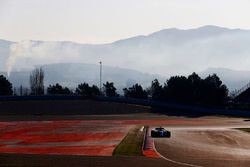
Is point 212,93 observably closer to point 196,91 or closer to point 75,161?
point 196,91

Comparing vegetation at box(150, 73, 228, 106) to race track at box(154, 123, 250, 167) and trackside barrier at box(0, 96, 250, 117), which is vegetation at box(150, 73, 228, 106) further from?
race track at box(154, 123, 250, 167)

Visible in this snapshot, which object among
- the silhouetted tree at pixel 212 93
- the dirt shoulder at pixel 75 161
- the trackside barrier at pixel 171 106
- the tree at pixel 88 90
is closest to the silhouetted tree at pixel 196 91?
the silhouetted tree at pixel 212 93

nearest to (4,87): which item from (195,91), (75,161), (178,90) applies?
(178,90)

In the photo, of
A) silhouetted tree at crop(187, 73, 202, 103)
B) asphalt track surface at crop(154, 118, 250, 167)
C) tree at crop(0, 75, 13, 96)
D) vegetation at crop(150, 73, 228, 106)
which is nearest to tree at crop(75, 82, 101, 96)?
tree at crop(0, 75, 13, 96)

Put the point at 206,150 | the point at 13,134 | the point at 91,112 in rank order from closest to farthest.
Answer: the point at 206,150 → the point at 13,134 → the point at 91,112

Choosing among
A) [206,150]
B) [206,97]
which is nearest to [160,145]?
[206,150]

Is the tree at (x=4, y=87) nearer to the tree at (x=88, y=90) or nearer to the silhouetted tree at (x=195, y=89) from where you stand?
the tree at (x=88, y=90)

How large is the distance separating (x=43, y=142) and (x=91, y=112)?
60443mm

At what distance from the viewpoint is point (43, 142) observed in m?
47.8

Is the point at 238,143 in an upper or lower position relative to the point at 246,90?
lower

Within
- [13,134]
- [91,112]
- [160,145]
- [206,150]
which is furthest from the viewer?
[91,112]

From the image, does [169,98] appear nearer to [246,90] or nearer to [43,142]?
[246,90]

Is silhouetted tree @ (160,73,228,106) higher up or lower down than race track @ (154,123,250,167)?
higher up

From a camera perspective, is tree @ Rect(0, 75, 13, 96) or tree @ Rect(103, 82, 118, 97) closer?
tree @ Rect(0, 75, 13, 96)
